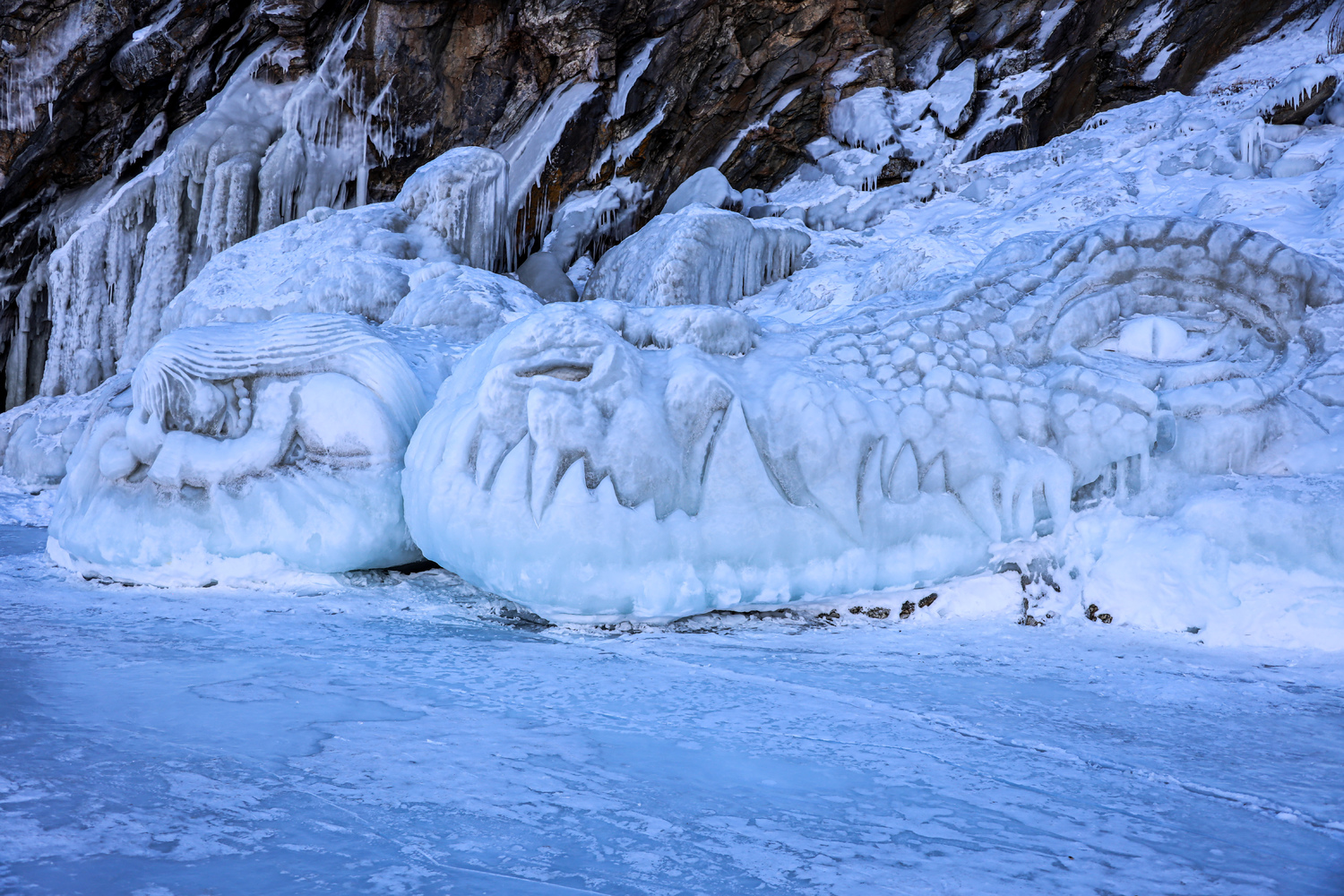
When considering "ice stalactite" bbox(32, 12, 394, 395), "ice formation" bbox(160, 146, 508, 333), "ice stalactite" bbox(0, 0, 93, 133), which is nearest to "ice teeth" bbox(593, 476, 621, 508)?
"ice formation" bbox(160, 146, 508, 333)

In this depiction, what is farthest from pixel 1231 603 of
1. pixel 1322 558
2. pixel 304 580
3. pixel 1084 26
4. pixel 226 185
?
pixel 1084 26

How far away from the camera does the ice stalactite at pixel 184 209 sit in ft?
26.1

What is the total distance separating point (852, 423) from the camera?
2.27 metres

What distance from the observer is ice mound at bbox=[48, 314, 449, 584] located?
8.23 ft

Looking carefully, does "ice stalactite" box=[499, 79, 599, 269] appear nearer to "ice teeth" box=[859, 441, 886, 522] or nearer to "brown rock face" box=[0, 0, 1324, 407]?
"brown rock face" box=[0, 0, 1324, 407]

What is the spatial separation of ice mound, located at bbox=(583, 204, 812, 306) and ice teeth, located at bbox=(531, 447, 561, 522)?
4.99 m

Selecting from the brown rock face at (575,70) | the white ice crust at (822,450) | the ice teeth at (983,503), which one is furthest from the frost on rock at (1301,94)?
the ice teeth at (983,503)

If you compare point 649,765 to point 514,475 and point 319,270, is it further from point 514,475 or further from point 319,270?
point 319,270

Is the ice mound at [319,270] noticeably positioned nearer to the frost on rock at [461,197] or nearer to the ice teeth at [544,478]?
the frost on rock at [461,197]

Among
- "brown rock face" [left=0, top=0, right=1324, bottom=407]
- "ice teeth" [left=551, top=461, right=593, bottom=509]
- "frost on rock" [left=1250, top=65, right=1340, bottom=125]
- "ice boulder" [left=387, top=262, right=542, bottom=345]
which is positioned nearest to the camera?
"ice teeth" [left=551, top=461, right=593, bottom=509]

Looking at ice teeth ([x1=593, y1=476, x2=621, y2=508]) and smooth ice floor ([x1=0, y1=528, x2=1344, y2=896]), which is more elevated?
ice teeth ([x1=593, y1=476, x2=621, y2=508])

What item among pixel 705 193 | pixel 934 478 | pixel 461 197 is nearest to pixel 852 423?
pixel 934 478

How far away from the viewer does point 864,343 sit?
2502 mm

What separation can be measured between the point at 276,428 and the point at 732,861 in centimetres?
219
